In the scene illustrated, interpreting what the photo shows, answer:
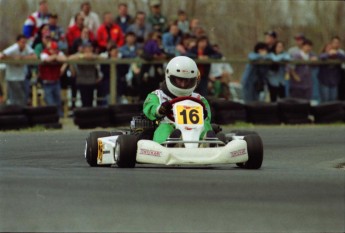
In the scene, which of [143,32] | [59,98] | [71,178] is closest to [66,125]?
[59,98]

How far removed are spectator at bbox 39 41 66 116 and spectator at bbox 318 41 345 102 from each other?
5701mm

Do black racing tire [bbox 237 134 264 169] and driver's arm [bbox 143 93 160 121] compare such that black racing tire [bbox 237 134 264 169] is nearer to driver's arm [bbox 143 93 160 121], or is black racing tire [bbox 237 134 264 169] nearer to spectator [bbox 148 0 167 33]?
driver's arm [bbox 143 93 160 121]

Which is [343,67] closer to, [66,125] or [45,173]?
[66,125]

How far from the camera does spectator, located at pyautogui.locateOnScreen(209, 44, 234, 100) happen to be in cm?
Result: 2384

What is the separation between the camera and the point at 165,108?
12.1 meters

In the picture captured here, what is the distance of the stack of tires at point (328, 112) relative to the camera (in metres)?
21.6

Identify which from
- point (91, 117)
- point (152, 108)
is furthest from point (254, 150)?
point (91, 117)

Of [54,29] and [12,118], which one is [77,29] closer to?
[54,29]

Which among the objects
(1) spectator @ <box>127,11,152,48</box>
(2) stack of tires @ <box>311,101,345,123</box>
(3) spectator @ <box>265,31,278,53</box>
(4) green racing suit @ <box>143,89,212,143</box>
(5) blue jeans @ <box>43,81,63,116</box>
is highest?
(1) spectator @ <box>127,11,152,48</box>

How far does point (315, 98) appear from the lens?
2453 centimetres

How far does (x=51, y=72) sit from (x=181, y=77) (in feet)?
28.7

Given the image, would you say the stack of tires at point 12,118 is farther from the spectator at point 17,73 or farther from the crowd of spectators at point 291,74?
A: the crowd of spectators at point 291,74

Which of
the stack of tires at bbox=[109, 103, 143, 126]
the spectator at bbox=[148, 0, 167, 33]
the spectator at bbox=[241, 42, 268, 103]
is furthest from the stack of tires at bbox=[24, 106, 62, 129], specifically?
the spectator at bbox=[241, 42, 268, 103]

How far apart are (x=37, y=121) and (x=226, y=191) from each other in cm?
1034
